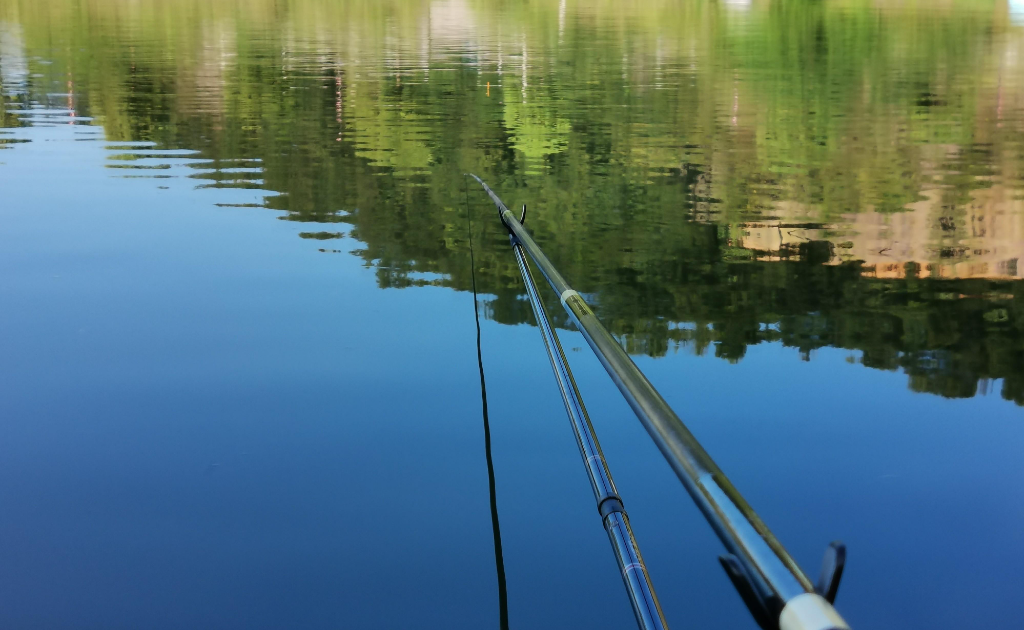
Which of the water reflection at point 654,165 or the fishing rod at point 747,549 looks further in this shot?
the water reflection at point 654,165

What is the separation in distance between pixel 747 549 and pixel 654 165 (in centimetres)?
1494

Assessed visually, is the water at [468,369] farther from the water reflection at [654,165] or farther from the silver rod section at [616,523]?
the silver rod section at [616,523]

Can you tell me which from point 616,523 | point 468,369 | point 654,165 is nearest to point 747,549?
point 616,523

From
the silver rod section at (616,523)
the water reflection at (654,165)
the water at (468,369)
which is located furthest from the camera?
the water reflection at (654,165)

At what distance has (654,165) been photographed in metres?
15.6

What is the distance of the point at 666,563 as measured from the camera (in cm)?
420

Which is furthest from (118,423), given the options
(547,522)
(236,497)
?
(547,522)

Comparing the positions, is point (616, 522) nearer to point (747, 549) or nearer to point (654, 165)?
point (747, 549)

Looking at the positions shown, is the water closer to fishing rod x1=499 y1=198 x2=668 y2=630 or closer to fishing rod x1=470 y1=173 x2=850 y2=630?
fishing rod x1=499 y1=198 x2=668 y2=630

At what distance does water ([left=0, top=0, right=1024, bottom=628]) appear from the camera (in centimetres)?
408

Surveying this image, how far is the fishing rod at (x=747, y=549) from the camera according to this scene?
2.92ft

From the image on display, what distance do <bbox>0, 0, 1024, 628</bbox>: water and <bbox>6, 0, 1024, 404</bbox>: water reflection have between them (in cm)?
8

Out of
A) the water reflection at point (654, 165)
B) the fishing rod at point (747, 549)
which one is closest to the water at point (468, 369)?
the water reflection at point (654, 165)

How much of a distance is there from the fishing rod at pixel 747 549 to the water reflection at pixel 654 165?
5.68 metres
